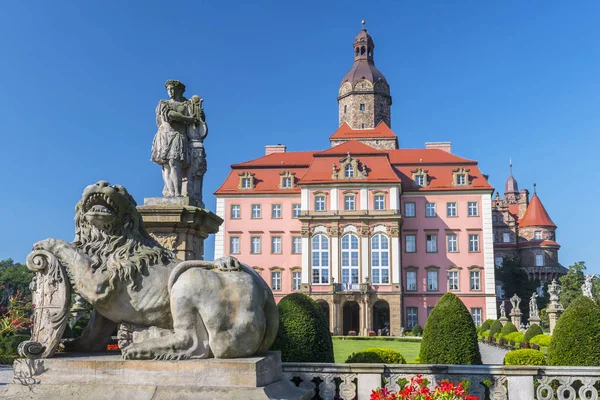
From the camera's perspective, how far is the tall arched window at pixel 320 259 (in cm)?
4619

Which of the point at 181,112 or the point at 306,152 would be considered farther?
the point at 306,152

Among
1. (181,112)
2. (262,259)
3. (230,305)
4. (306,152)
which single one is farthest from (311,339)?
(306,152)

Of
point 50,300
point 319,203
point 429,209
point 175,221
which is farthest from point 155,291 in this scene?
point 429,209

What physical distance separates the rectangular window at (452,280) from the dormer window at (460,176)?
25.0 feet

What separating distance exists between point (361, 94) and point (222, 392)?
2291 inches

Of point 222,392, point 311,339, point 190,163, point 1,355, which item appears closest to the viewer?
point 222,392

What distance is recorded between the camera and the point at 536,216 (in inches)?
2758

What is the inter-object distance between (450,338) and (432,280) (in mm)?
38080

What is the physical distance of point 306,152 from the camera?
185 ft

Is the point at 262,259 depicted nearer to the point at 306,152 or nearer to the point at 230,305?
the point at 306,152

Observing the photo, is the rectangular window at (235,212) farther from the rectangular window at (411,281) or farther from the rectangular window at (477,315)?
the rectangular window at (477,315)

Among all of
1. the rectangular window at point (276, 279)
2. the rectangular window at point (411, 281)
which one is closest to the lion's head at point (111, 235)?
the rectangular window at point (411, 281)

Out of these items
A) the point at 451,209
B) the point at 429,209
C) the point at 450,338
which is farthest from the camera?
the point at 429,209

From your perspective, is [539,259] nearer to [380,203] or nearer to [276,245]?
[380,203]
